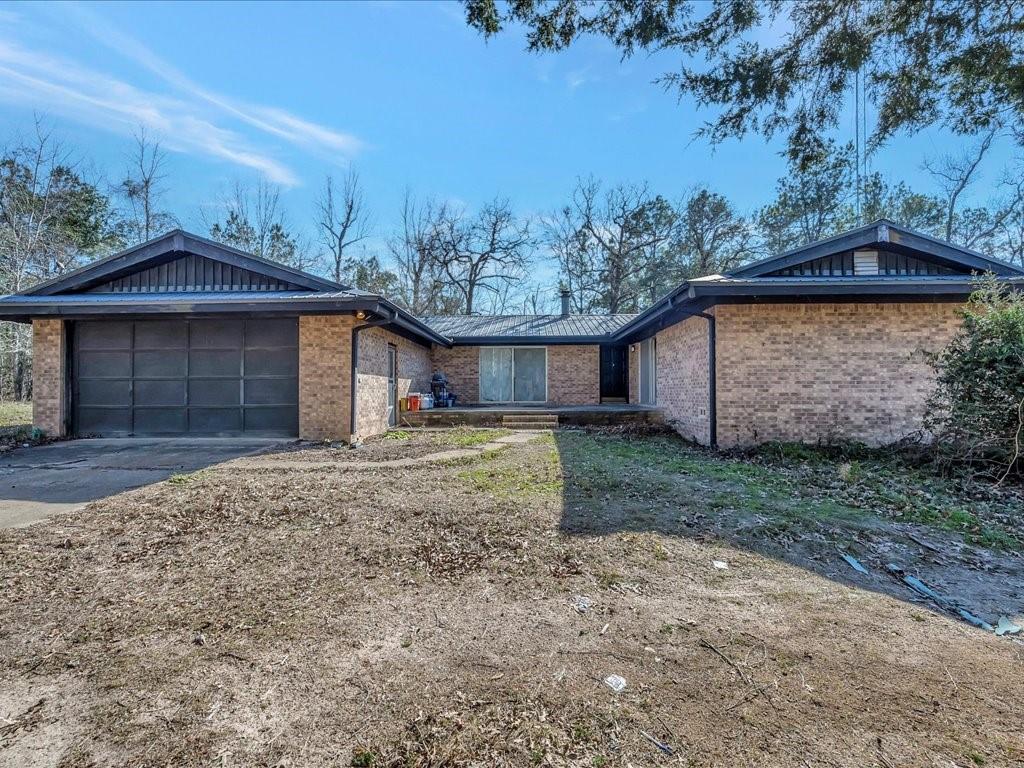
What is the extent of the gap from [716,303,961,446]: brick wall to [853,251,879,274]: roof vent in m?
0.68

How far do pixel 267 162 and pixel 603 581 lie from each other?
2344cm

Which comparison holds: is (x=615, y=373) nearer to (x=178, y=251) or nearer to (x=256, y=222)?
(x=178, y=251)

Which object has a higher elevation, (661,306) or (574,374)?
(661,306)

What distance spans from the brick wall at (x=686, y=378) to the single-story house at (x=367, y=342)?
55mm

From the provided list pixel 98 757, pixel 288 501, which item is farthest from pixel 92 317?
pixel 98 757

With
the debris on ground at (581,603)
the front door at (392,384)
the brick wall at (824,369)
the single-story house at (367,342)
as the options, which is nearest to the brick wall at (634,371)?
the single-story house at (367,342)

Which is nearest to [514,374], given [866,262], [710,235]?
[866,262]

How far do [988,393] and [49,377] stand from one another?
14559 millimetres

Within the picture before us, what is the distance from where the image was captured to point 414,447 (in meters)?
7.95

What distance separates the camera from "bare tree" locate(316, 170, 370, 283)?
75.4 feet

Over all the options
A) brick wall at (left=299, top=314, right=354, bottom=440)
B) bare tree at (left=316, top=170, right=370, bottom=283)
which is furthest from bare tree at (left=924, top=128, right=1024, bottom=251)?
bare tree at (left=316, top=170, right=370, bottom=283)

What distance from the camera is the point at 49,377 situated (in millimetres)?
8789

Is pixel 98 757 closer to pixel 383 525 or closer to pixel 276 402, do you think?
pixel 383 525

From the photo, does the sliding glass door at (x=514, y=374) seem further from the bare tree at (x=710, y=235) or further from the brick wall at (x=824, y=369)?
the bare tree at (x=710, y=235)
